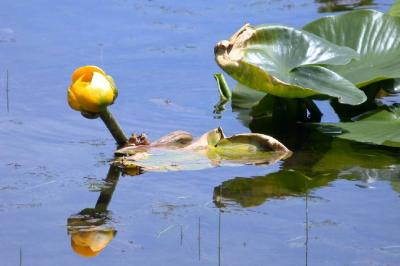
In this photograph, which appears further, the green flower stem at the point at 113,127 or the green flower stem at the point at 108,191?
the green flower stem at the point at 113,127

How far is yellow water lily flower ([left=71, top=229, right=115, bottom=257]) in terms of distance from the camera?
2527 mm

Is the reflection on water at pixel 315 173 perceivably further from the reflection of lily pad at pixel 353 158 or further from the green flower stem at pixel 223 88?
the green flower stem at pixel 223 88

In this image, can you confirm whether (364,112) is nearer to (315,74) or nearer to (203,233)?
(315,74)

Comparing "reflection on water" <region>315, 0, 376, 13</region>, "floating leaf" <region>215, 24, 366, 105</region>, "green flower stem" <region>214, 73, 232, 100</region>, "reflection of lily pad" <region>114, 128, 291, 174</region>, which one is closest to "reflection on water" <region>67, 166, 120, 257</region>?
"reflection of lily pad" <region>114, 128, 291, 174</region>

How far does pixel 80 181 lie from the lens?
3.05 m

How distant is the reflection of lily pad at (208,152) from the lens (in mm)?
3221

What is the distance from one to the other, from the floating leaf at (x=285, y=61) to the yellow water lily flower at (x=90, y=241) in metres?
1.01

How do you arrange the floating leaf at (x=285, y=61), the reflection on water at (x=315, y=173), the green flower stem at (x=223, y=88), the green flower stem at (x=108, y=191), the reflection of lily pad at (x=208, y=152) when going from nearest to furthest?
1. the green flower stem at (x=108, y=191)
2. the reflection on water at (x=315, y=173)
3. the reflection of lily pad at (x=208, y=152)
4. the floating leaf at (x=285, y=61)
5. the green flower stem at (x=223, y=88)

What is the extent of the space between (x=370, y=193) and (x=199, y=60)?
1.85m

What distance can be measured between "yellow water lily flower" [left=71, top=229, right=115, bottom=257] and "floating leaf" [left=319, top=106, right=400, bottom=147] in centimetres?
109

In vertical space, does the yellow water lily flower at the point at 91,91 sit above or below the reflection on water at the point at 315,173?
above

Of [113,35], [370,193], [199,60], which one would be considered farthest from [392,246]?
[113,35]

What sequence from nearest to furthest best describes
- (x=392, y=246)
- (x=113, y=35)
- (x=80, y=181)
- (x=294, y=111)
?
1. (x=392, y=246)
2. (x=80, y=181)
3. (x=294, y=111)
4. (x=113, y=35)

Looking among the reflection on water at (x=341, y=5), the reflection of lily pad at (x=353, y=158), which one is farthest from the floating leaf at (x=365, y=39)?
the reflection on water at (x=341, y=5)
